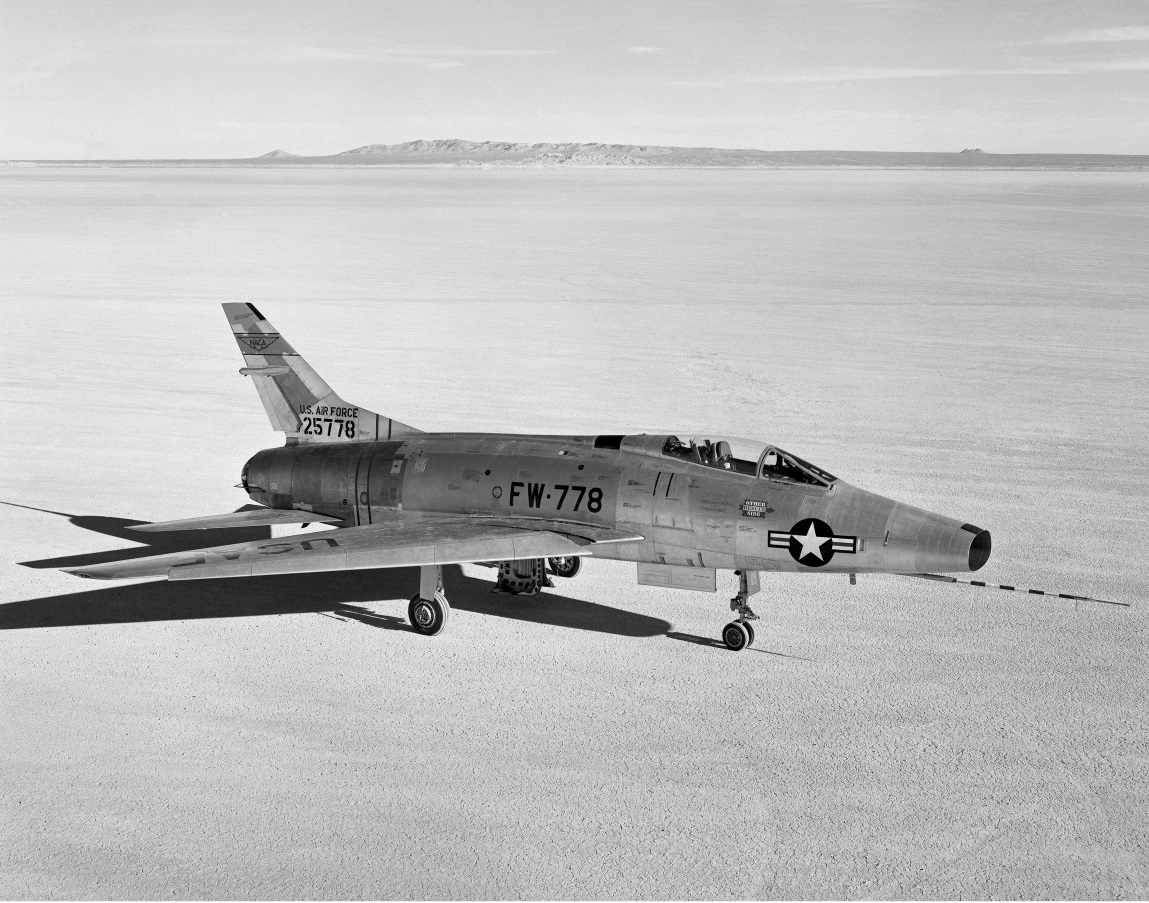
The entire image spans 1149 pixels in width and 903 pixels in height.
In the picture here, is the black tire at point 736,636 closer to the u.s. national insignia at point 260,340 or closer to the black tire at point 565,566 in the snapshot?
the black tire at point 565,566

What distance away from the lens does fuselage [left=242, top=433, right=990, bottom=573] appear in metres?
14.6

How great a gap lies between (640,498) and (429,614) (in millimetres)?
3396

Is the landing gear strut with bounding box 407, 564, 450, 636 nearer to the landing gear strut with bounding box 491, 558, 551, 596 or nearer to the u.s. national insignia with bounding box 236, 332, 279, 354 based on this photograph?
the landing gear strut with bounding box 491, 558, 551, 596

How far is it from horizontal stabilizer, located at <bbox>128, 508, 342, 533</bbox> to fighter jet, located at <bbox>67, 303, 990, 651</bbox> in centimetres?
4

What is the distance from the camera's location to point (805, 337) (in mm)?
41969

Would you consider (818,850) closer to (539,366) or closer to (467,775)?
(467,775)

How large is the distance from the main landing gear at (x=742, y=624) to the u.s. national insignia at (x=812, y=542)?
0.92 meters

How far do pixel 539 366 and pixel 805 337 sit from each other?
11.3 metres

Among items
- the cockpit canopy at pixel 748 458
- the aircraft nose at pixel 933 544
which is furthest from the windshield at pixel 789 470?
the aircraft nose at pixel 933 544

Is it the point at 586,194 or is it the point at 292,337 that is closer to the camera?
the point at 292,337

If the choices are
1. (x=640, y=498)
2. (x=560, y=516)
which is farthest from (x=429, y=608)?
(x=640, y=498)

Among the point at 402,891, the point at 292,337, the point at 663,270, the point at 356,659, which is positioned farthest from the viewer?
the point at 663,270

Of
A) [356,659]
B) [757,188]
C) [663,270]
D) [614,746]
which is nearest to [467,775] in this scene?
[614,746]

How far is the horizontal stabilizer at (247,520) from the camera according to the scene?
17.1m
